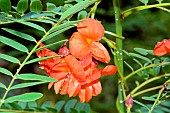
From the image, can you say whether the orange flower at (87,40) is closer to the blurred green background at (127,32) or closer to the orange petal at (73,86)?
the orange petal at (73,86)

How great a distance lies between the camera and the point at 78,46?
662 millimetres

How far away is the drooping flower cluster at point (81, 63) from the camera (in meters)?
0.67

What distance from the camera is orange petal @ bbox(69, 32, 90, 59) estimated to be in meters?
0.66

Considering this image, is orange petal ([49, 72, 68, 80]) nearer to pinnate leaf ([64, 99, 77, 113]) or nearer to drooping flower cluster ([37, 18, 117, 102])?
drooping flower cluster ([37, 18, 117, 102])

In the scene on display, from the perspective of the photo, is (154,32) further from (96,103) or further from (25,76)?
(25,76)

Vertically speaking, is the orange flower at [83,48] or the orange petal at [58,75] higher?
the orange flower at [83,48]

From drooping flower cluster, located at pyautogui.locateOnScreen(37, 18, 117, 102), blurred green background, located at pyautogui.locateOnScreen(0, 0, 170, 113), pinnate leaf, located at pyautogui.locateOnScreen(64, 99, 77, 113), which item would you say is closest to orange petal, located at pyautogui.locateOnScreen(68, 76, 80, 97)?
drooping flower cluster, located at pyautogui.locateOnScreen(37, 18, 117, 102)

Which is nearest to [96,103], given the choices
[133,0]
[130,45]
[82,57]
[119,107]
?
[130,45]

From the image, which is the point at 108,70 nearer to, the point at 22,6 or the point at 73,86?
the point at 73,86

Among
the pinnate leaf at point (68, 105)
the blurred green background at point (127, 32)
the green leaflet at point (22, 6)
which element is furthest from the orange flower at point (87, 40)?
the blurred green background at point (127, 32)

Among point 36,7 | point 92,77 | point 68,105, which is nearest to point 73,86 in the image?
point 92,77

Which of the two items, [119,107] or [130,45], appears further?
[130,45]

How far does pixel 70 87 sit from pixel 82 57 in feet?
0.17

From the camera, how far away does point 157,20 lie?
210 cm
